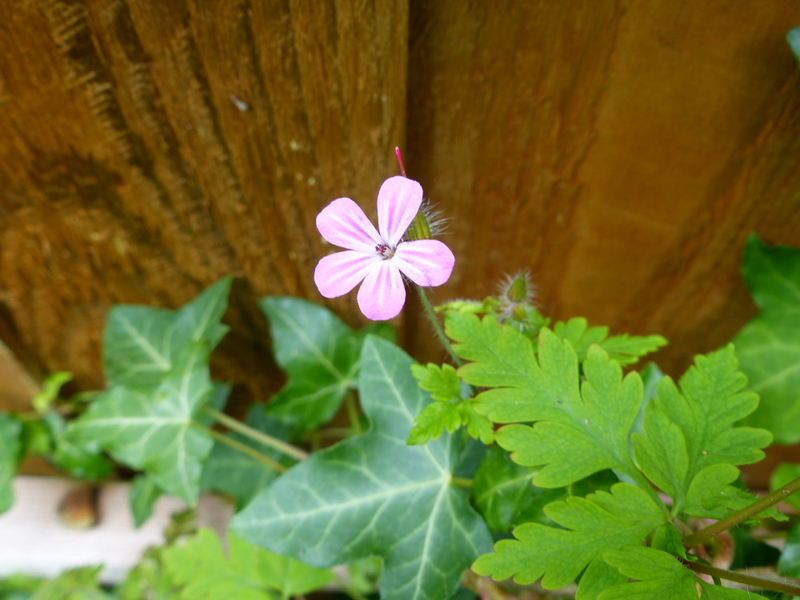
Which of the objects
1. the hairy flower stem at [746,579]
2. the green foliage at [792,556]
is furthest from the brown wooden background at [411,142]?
the hairy flower stem at [746,579]

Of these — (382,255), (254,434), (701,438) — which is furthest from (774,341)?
(254,434)

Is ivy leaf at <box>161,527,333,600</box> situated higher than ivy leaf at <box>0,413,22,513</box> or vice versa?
ivy leaf at <box>0,413,22,513</box>

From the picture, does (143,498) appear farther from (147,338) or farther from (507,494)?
(507,494)

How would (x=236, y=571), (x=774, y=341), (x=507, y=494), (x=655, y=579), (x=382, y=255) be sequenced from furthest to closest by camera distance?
(x=236, y=571) < (x=774, y=341) < (x=507, y=494) < (x=382, y=255) < (x=655, y=579)

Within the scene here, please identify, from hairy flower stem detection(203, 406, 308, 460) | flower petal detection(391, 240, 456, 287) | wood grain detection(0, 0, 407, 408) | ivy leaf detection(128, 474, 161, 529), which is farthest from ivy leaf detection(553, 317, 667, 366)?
ivy leaf detection(128, 474, 161, 529)

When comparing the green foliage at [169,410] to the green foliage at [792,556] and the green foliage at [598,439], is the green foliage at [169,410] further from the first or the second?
the green foliage at [792,556]

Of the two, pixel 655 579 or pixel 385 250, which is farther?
A: pixel 385 250

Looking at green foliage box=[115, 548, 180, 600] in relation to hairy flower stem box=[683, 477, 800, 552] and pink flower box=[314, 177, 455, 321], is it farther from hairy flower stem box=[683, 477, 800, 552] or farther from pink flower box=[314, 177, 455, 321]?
hairy flower stem box=[683, 477, 800, 552]
